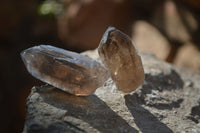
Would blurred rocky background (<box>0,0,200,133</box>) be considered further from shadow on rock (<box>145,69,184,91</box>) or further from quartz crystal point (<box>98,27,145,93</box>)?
quartz crystal point (<box>98,27,145,93</box>)

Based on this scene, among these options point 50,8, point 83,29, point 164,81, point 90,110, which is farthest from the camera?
point 83,29

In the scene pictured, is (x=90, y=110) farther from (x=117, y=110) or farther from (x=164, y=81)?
(x=164, y=81)

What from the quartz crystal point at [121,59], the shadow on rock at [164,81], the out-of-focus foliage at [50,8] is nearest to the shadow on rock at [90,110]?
the quartz crystal point at [121,59]

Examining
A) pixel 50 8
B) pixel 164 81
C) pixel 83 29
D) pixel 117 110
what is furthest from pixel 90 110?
pixel 83 29

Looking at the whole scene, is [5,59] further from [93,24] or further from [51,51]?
[51,51]

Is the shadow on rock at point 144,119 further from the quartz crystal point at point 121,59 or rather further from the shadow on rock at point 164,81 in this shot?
the shadow on rock at point 164,81

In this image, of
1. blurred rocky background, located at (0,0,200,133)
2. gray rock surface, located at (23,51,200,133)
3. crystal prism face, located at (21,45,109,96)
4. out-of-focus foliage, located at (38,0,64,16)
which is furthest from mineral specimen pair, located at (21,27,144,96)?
out-of-focus foliage, located at (38,0,64,16)
